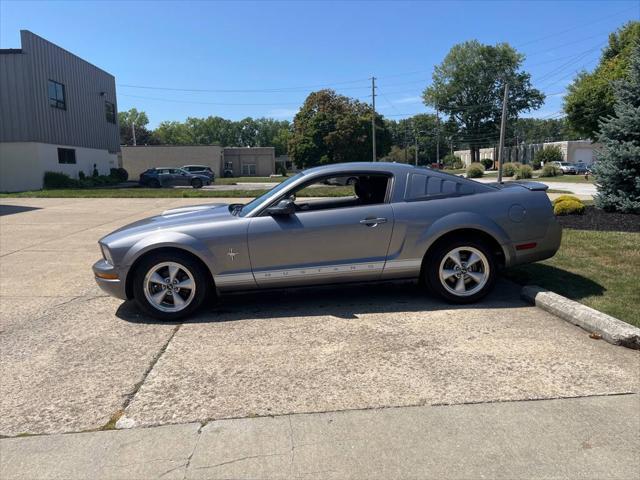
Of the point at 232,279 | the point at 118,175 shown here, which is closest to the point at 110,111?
the point at 118,175

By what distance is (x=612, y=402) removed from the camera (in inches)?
128

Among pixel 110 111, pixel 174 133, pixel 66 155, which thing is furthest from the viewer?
pixel 174 133

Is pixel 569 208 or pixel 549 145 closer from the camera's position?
pixel 569 208

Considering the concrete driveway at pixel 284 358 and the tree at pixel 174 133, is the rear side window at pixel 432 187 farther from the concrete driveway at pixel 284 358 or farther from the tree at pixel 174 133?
the tree at pixel 174 133

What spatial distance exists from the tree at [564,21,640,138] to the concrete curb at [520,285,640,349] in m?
34.4

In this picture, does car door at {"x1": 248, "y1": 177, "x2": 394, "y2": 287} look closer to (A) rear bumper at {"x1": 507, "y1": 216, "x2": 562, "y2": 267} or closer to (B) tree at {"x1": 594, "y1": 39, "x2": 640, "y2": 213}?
(A) rear bumper at {"x1": 507, "y1": 216, "x2": 562, "y2": 267}

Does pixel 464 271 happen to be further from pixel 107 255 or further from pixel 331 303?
pixel 107 255

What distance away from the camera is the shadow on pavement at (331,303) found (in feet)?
16.9

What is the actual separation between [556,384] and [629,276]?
10.7 feet

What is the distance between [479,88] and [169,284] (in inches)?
3488

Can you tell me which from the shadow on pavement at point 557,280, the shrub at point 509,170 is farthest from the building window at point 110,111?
the shadow on pavement at point 557,280

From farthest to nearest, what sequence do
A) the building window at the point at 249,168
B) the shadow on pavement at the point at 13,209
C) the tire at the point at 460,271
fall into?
the building window at the point at 249,168
the shadow on pavement at the point at 13,209
the tire at the point at 460,271

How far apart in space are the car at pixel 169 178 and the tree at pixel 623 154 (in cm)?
2855

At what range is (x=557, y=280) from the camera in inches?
233
